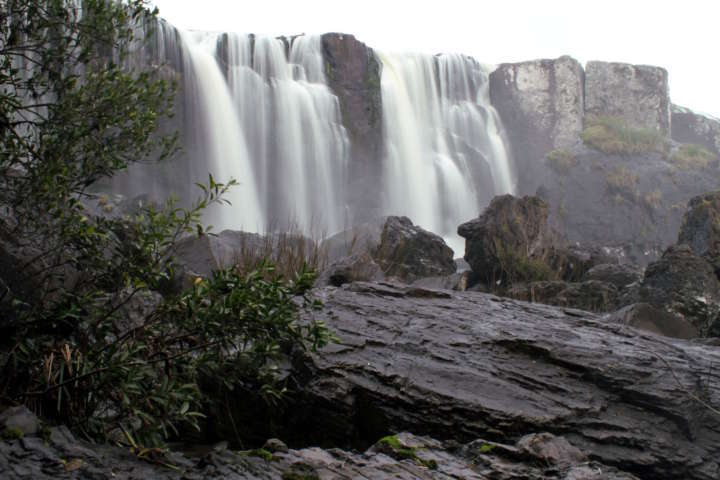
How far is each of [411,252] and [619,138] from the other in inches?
859

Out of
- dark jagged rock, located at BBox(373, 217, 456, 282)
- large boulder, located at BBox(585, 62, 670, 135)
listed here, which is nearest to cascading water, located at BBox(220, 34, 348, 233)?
dark jagged rock, located at BBox(373, 217, 456, 282)

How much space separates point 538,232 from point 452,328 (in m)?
8.45

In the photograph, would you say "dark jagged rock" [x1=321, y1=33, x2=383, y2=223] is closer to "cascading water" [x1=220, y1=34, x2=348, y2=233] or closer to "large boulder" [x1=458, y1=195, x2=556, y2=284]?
"cascading water" [x1=220, y1=34, x2=348, y2=233]

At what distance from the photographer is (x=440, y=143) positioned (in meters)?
27.7

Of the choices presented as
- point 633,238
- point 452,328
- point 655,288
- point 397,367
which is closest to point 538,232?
point 655,288

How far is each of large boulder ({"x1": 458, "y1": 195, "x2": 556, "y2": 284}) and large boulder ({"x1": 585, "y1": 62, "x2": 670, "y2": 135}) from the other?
22.9 metres

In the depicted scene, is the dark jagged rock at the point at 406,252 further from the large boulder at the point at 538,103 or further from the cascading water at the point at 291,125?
the large boulder at the point at 538,103

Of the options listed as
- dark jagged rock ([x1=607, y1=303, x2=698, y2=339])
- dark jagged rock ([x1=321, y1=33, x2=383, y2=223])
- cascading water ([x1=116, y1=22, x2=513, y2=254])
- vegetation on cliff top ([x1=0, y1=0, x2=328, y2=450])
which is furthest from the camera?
dark jagged rock ([x1=321, y1=33, x2=383, y2=223])

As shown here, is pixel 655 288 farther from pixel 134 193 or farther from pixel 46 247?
pixel 134 193

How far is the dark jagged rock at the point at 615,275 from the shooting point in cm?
1131

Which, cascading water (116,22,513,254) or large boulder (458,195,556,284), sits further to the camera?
cascading water (116,22,513,254)

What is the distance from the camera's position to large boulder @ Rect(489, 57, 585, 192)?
31984 millimetres


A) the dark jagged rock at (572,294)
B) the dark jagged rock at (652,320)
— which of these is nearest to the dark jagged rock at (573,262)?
the dark jagged rock at (572,294)

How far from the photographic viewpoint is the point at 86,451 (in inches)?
103
